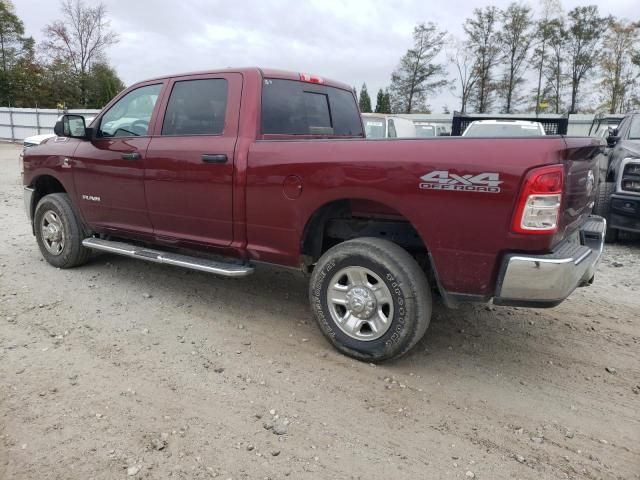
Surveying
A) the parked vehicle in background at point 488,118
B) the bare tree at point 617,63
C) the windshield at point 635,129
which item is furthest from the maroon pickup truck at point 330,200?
the bare tree at point 617,63

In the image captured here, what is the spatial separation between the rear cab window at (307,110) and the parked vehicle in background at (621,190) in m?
3.37

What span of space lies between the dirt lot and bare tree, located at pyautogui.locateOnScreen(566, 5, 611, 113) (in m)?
37.0

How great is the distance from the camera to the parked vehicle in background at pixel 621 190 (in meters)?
6.43

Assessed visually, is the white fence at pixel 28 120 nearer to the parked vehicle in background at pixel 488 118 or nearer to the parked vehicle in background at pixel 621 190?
the parked vehicle in background at pixel 488 118

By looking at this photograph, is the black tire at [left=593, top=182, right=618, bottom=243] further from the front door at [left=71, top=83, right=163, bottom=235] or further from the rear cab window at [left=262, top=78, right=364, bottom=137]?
the front door at [left=71, top=83, right=163, bottom=235]

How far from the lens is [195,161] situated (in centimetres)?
393

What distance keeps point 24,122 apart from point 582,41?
Result: 120 ft

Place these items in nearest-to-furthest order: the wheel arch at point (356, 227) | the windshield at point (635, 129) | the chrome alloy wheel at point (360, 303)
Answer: the chrome alloy wheel at point (360, 303)
the wheel arch at point (356, 227)
the windshield at point (635, 129)

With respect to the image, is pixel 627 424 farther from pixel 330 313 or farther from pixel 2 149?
pixel 2 149

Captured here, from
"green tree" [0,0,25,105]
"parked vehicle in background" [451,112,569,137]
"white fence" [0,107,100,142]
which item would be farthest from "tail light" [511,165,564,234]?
"green tree" [0,0,25,105]

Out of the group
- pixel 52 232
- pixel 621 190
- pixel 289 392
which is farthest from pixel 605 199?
pixel 52 232

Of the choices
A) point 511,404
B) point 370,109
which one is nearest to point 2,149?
point 511,404

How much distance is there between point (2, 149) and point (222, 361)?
2352 centimetres

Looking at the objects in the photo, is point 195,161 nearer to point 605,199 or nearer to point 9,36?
point 605,199
